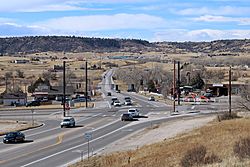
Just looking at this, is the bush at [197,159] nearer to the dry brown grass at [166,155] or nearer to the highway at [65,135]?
the dry brown grass at [166,155]

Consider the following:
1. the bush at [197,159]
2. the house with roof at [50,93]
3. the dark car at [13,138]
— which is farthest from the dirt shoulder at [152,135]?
the house with roof at [50,93]

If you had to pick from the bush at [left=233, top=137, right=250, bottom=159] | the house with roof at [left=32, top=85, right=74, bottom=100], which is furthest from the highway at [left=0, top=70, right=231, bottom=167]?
the house with roof at [left=32, top=85, right=74, bottom=100]

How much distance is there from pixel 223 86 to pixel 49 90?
125 ft

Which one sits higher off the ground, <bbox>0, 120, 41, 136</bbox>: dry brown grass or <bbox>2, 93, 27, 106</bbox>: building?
<bbox>2, 93, 27, 106</bbox>: building

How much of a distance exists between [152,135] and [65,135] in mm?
8456

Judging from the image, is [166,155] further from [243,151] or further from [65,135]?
[65,135]

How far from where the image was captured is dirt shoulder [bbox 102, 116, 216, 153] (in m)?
44.1

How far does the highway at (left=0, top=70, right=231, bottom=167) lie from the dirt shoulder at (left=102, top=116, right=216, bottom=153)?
1.15 metres

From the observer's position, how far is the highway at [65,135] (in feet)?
124

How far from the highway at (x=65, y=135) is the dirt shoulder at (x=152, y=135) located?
3.77 ft

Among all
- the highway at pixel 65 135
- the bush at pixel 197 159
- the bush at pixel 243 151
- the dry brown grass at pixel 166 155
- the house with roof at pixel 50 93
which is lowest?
the highway at pixel 65 135

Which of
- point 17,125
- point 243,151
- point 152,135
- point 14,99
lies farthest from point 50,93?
point 243,151

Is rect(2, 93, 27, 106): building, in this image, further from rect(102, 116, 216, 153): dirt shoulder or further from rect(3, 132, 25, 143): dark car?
rect(3, 132, 25, 143): dark car

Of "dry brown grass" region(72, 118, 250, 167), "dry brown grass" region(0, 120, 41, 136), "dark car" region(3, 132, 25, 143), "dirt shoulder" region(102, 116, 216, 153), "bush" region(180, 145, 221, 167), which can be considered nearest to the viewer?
"bush" region(180, 145, 221, 167)
